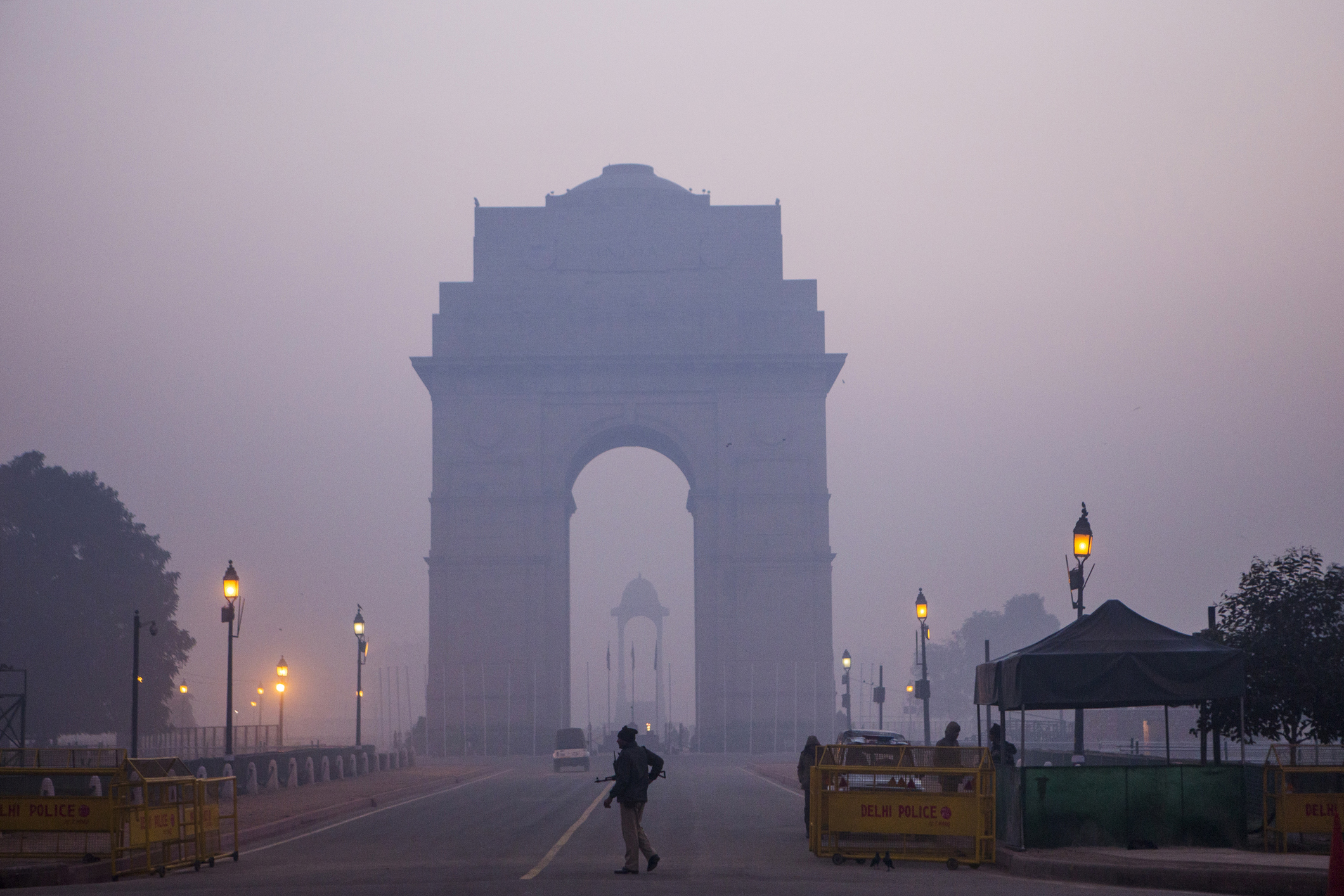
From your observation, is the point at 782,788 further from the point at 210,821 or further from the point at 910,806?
the point at 210,821

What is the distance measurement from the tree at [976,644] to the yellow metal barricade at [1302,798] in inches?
6262

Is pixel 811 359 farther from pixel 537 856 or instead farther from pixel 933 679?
pixel 933 679

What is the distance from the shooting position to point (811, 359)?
230 feet

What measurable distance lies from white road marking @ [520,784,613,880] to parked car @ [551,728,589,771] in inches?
761

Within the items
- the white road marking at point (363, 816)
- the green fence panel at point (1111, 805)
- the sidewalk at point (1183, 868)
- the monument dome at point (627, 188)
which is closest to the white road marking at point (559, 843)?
the white road marking at point (363, 816)

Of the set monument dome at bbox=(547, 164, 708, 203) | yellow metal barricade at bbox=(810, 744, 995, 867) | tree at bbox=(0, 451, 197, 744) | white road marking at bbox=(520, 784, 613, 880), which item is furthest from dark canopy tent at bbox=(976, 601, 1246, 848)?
monument dome at bbox=(547, 164, 708, 203)

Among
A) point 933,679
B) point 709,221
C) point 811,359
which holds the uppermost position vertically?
point 709,221

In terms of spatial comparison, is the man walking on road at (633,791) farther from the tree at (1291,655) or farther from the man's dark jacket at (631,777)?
the tree at (1291,655)

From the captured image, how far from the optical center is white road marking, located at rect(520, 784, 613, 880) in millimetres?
16359

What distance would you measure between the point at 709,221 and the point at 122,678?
33.9 m

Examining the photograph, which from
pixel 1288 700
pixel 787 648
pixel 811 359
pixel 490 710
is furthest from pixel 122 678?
pixel 1288 700

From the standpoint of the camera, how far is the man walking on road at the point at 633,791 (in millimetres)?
16469

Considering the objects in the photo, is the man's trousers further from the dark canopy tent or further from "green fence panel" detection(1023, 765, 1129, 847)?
"green fence panel" detection(1023, 765, 1129, 847)

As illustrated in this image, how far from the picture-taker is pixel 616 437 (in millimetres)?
73000
